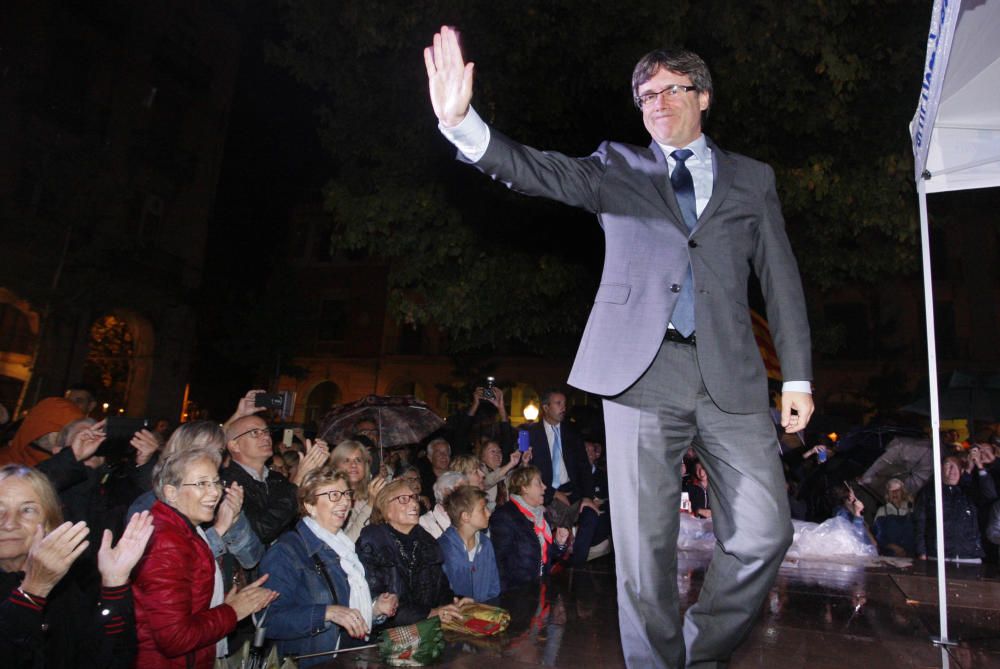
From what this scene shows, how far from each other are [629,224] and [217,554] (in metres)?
3.13

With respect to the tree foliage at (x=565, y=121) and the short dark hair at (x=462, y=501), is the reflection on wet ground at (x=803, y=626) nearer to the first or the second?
the short dark hair at (x=462, y=501)

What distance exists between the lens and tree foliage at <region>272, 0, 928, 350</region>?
7.04 metres

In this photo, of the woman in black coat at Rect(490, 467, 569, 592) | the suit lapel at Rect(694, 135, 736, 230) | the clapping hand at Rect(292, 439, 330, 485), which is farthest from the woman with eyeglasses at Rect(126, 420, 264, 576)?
the suit lapel at Rect(694, 135, 736, 230)

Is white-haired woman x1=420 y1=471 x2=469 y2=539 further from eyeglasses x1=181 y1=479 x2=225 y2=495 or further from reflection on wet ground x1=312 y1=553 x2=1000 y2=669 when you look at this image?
eyeglasses x1=181 y1=479 x2=225 y2=495

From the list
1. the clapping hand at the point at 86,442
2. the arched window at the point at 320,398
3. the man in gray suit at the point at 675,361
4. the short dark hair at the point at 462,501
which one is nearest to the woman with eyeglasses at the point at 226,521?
the clapping hand at the point at 86,442

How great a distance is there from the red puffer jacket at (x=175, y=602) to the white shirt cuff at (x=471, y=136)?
8.00 feet

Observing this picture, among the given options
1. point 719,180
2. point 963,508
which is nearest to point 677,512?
point 719,180

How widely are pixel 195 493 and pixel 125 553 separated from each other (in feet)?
2.27

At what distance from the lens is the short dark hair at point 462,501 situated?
17.5 feet

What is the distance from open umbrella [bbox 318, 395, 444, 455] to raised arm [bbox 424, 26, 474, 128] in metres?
6.15

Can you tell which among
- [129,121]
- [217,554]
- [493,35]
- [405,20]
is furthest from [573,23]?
[129,121]

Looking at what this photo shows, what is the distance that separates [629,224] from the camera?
2492mm

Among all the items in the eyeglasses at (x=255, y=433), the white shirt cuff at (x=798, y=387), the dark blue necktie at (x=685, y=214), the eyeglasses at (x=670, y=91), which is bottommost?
the eyeglasses at (x=255, y=433)

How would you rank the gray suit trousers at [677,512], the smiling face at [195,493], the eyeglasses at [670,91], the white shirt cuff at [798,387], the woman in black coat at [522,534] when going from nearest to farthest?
1. the gray suit trousers at [677,512]
2. the white shirt cuff at [798,387]
3. the eyeglasses at [670,91]
4. the smiling face at [195,493]
5. the woman in black coat at [522,534]
